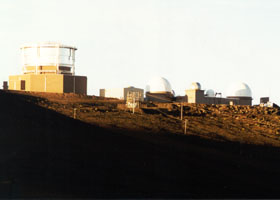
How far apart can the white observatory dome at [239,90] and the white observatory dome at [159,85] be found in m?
10.7

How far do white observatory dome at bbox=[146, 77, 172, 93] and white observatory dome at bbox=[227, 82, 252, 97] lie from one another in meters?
10.7

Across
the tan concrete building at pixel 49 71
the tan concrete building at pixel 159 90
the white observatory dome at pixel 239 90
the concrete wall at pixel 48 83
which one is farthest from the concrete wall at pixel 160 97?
the concrete wall at pixel 48 83

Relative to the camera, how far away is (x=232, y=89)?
78.6m

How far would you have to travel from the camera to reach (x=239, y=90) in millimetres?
77938

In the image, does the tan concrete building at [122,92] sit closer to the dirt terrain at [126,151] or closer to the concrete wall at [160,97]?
the dirt terrain at [126,151]

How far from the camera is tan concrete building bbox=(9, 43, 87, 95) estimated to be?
62688 millimetres

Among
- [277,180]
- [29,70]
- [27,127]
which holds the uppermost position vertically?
[29,70]

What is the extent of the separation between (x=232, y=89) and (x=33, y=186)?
176ft

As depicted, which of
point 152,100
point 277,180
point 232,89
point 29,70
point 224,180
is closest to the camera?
point 224,180

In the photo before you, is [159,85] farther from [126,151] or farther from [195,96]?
[126,151]

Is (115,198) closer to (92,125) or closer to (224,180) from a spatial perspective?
(224,180)

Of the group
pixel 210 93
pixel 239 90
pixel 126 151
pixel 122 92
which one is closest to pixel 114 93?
pixel 122 92

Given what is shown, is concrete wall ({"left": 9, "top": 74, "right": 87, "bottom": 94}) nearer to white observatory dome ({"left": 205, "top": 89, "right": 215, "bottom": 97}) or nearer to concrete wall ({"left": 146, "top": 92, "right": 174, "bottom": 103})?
concrete wall ({"left": 146, "top": 92, "right": 174, "bottom": 103})

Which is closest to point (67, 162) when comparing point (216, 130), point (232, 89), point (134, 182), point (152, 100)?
point (134, 182)
